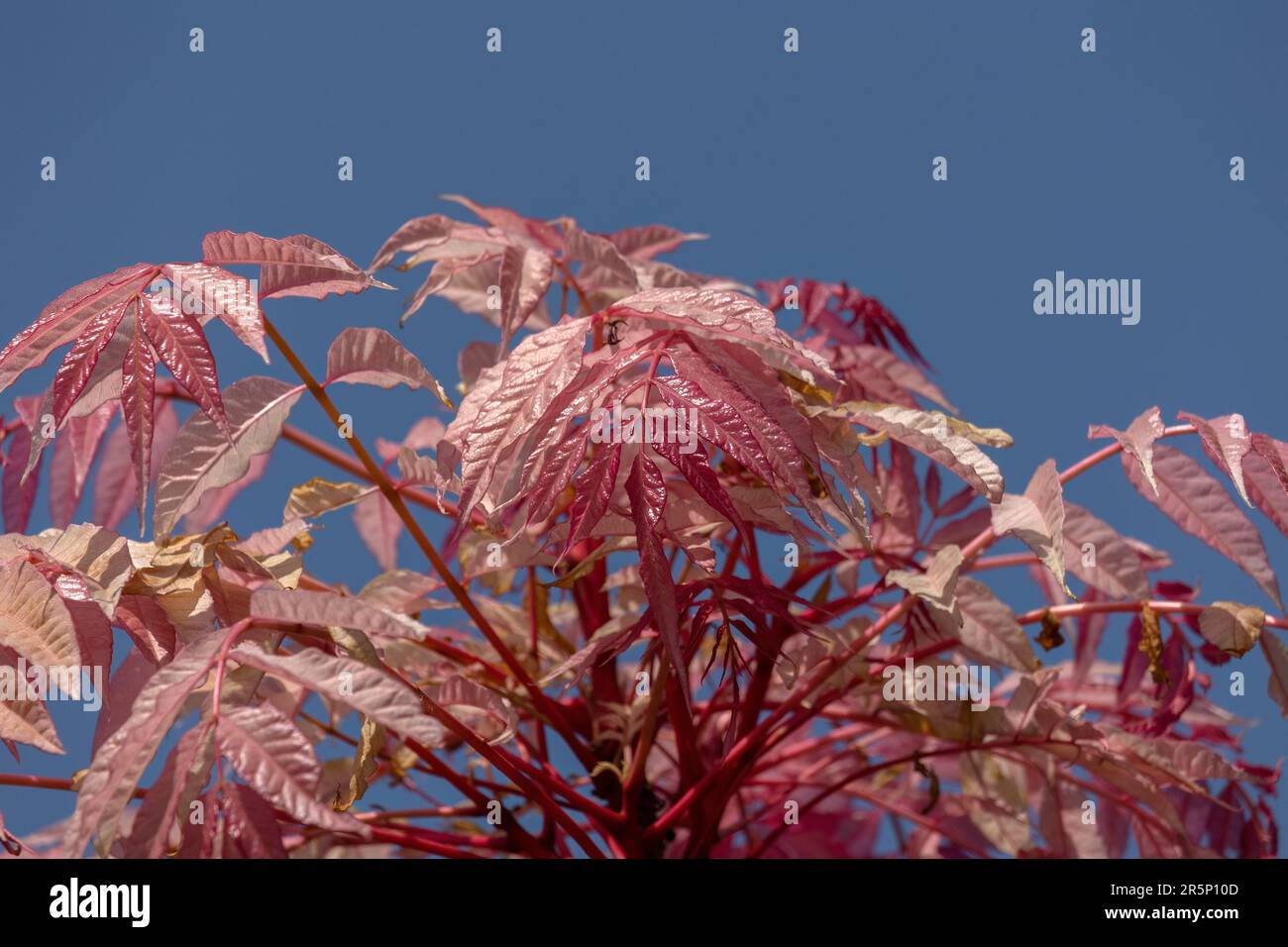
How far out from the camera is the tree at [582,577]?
423mm

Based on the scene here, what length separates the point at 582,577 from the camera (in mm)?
585

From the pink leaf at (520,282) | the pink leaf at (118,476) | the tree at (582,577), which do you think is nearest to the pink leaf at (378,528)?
the tree at (582,577)

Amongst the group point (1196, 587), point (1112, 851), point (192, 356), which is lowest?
point (1112, 851)

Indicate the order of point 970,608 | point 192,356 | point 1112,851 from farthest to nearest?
point 1112,851
point 970,608
point 192,356

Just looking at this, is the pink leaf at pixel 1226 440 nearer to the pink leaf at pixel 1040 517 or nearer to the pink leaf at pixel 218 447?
the pink leaf at pixel 1040 517

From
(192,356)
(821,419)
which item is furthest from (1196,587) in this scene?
(192,356)

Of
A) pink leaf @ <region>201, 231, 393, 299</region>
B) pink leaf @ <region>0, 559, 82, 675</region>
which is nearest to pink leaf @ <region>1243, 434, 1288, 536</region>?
pink leaf @ <region>201, 231, 393, 299</region>

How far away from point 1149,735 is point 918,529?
158 millimetres

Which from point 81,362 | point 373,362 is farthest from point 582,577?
point 81,362

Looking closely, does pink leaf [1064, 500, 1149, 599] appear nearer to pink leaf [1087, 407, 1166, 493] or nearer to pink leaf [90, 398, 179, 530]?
pink leaf [1087, 407, 1166, 493]

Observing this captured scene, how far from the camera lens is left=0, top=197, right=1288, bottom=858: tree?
0.42 meters

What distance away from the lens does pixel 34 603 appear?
1.43ft

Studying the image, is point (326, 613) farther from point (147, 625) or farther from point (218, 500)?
point (218, 500)
